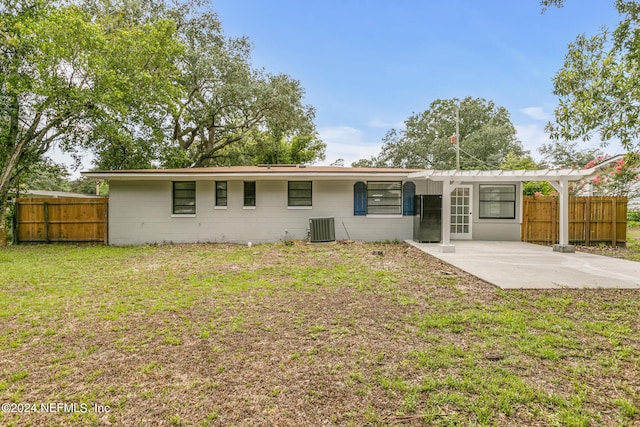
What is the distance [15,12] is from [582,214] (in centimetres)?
1920

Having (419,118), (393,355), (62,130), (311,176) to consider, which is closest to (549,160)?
(419,118)

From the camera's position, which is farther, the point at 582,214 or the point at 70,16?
the point at 582,214

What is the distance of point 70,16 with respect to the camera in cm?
860

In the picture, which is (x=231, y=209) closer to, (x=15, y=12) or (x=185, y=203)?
(x=185, y=203)

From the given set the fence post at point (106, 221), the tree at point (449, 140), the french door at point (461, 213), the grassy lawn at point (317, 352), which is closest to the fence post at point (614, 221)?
the french door at point (461, 213)

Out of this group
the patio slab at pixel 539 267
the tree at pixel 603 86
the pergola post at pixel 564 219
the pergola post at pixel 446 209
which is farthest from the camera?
the pergola post at pixel 564 219

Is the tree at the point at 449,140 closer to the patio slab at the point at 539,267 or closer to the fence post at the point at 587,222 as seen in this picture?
the fence post at the point at 587,222

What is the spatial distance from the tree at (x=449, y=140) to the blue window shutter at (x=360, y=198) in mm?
18884

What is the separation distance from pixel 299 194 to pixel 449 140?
21104mm

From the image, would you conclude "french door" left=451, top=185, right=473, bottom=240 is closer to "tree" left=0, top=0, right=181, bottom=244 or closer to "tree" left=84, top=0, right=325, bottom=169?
"tree" left=84, top=0, right=325, bottom=169

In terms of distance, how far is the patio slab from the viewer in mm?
5052

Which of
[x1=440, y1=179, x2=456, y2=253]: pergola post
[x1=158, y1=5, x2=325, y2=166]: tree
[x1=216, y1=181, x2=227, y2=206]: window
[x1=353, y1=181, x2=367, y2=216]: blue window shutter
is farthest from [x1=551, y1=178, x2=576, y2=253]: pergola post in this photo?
[x1=158, y1=5, x2=325, y2=166]: tree

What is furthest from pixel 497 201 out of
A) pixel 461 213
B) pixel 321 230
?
pixel 321 230

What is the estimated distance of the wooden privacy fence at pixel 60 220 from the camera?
10391 millimetres
